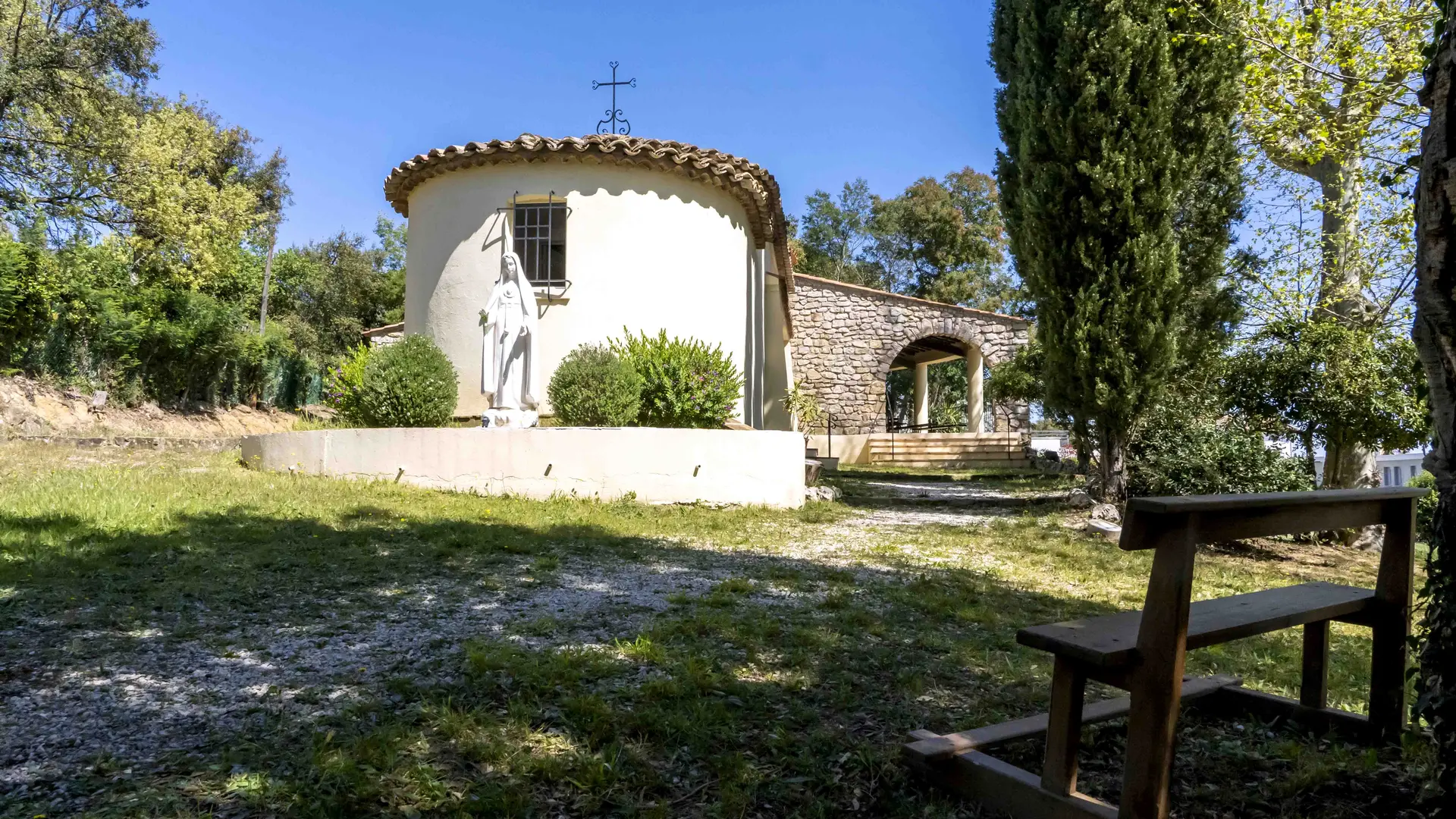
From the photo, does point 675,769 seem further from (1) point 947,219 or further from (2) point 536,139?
(1) point 947,219

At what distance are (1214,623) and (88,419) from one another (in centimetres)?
1878

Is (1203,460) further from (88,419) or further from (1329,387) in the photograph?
(88,419)

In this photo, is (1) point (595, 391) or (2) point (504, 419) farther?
(1) point (595, 391)

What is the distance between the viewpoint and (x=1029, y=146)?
9.73 metres

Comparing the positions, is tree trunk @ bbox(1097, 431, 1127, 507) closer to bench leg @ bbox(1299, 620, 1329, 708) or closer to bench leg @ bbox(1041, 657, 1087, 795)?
bench leg @ bbox(1299, 620, 1329, 708)

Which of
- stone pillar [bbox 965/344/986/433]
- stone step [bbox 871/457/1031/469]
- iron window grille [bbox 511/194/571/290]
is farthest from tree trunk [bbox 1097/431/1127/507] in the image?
stone pillar [bbox 965/344/986/433]

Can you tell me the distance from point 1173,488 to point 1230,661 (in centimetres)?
576

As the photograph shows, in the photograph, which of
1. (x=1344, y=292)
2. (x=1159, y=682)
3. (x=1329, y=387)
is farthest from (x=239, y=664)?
(x=1344, y=292)

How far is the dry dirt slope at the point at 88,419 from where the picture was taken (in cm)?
1338

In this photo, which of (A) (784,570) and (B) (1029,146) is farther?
(B) (1029,146)

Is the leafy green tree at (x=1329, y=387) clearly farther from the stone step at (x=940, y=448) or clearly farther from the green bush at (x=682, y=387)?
the stone step at (x=940, y=448)

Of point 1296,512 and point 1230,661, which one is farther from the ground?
point 1296,512

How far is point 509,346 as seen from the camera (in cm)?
929

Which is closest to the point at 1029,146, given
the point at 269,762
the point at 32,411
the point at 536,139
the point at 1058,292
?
the point at 1058,292
